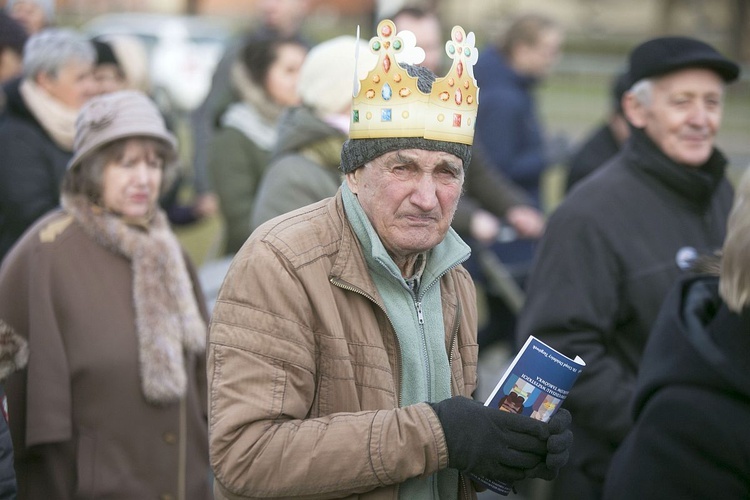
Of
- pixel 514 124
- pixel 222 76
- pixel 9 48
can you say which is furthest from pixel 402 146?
pixel 222 76

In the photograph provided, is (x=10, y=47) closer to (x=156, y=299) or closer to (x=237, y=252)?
(x=156, y=299)

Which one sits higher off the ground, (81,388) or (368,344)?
(368,344)

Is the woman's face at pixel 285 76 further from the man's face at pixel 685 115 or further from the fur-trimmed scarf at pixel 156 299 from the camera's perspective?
the man's face at pixel 685 115

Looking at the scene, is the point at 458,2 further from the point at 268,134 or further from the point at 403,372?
the point at 403,372

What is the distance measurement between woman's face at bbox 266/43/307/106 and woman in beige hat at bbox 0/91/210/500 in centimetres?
219

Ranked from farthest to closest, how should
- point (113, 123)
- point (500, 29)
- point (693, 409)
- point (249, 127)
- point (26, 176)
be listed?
1. point (500, 29)
2. point (249, 127)
3. point (26, 176)
4. point (113, 123)
5. point (693, 409)

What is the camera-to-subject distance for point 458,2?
96.9 ft

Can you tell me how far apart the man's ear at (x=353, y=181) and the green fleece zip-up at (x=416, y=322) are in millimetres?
13

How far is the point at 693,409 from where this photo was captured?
2.96m

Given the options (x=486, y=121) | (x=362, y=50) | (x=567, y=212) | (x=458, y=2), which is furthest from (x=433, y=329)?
(x=458, y=2)

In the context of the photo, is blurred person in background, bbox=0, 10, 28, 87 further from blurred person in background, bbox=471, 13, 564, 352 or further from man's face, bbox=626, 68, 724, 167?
man's face, bbox=626, 68, 724, 167

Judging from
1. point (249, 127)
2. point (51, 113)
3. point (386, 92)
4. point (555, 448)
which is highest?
point (386, 92)

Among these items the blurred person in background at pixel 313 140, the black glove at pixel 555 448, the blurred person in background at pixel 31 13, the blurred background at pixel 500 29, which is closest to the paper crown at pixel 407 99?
the black glove at pixel 555 448

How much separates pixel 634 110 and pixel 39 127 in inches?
108
